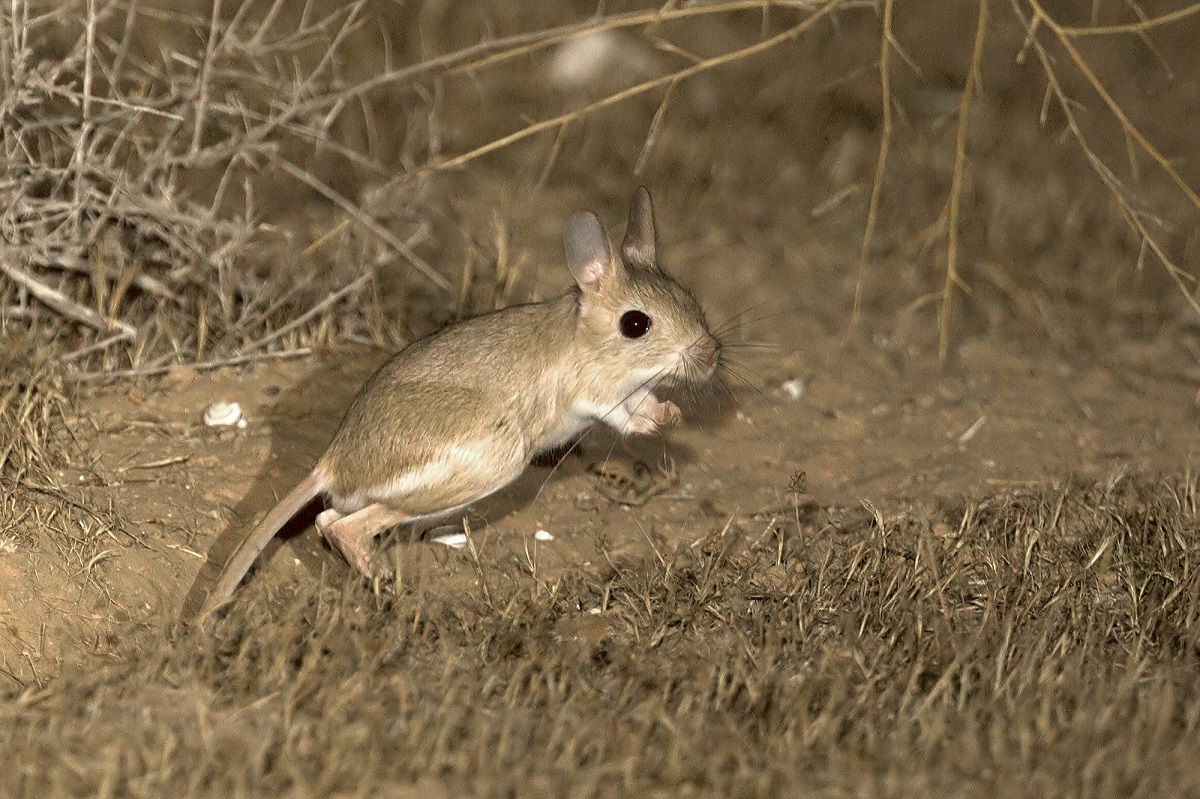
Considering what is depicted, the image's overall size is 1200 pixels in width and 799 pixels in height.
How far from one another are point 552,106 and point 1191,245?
316 centimetres

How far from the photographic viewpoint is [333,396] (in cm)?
541

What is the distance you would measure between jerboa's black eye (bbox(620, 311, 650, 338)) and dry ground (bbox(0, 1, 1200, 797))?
54cm

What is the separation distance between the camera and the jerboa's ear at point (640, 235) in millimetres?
4754

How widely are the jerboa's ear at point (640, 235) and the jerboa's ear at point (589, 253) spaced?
245mm

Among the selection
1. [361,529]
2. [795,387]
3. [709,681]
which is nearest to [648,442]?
[795,387]

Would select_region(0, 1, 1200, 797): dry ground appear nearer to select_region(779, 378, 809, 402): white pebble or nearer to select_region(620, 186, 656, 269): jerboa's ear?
select_region(779, 378, 809, 402): white pebble

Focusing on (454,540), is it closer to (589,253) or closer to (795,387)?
(589,253)

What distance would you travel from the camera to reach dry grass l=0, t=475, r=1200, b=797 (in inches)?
125

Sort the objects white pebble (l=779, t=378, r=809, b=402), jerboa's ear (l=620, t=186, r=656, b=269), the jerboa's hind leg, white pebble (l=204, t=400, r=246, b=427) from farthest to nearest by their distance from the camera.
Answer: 1. white pebble (l=779, t=378, r=809, b=402)
2. white pebble (l=204, t=400, r=246, b=427)
3. jerboa's ear (l=620, t=186, r=656, b=269)
4. the jerboa's hind leg

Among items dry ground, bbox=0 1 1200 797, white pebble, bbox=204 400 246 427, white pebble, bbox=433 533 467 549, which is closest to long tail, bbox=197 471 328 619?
dry ground, bbox=0 1 1200 797

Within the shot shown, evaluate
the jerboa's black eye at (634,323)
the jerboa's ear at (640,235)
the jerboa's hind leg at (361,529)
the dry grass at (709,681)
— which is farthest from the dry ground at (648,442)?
the jerboa's black eye at (634,323)

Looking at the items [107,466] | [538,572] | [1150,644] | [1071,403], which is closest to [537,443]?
[538,572]

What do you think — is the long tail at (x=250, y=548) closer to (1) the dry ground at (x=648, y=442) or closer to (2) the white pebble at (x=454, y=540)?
(1) the dry ground at (x=648, y=442)

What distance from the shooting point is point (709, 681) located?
3.55m
